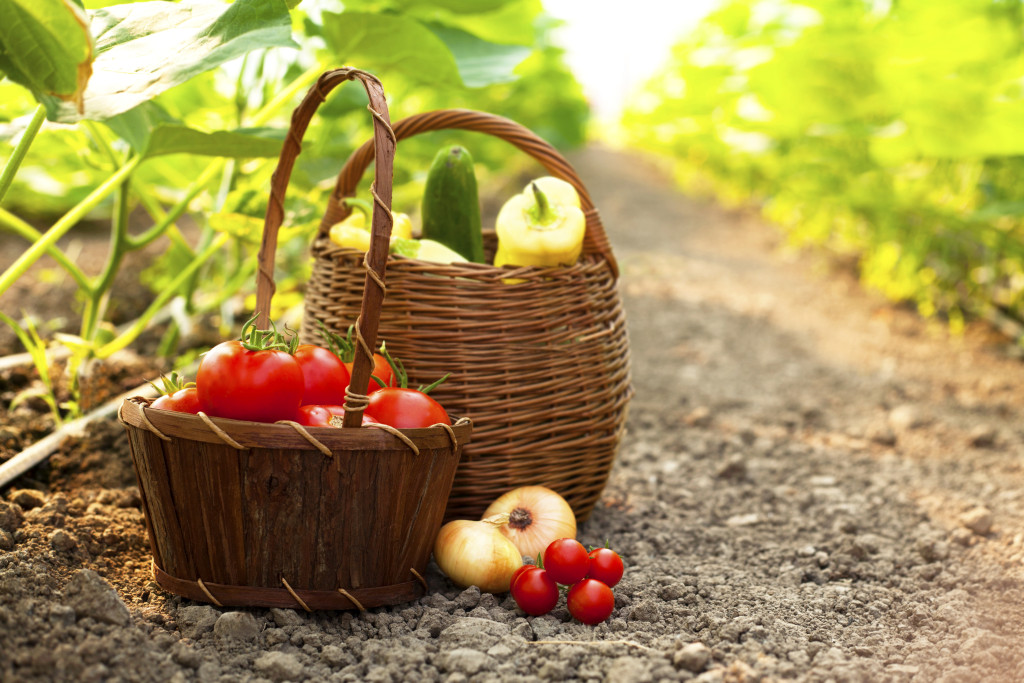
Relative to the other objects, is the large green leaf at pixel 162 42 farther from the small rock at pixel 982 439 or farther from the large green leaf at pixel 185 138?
the small rock at pixel 982 439

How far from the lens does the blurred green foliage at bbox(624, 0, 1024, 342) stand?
318cm

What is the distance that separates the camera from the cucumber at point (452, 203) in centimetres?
192

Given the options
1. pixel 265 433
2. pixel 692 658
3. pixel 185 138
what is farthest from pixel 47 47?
pixel 692 658

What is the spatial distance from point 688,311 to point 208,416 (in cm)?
343

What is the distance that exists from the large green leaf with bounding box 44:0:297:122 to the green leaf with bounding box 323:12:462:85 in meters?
0.57

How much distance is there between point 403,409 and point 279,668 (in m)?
0.46

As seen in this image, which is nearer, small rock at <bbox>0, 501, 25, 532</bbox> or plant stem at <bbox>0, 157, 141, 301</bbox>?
small rock at <bbox>0, 501, 25, 532</bbox>

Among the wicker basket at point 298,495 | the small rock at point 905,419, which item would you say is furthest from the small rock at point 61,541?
the small rock at point 905,419

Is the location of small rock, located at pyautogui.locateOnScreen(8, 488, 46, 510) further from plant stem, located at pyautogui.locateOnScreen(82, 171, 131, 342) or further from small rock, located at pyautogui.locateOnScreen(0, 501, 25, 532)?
plant stem, located at pyautogui.locateOnScreen(82, 171, 131, 342)

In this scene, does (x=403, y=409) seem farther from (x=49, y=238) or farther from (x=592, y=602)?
(x=49, y=238)

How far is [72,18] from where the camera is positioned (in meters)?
1.16

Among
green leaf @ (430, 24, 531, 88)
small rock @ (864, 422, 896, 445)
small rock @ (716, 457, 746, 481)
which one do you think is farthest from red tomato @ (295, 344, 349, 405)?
small rock @ (864, 422, 896, 445)

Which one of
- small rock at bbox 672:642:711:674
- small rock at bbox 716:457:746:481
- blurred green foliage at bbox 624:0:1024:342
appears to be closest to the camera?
small rock at bbox 672:642:711:674

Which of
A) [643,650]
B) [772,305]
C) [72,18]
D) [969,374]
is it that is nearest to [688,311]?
[772,305]
